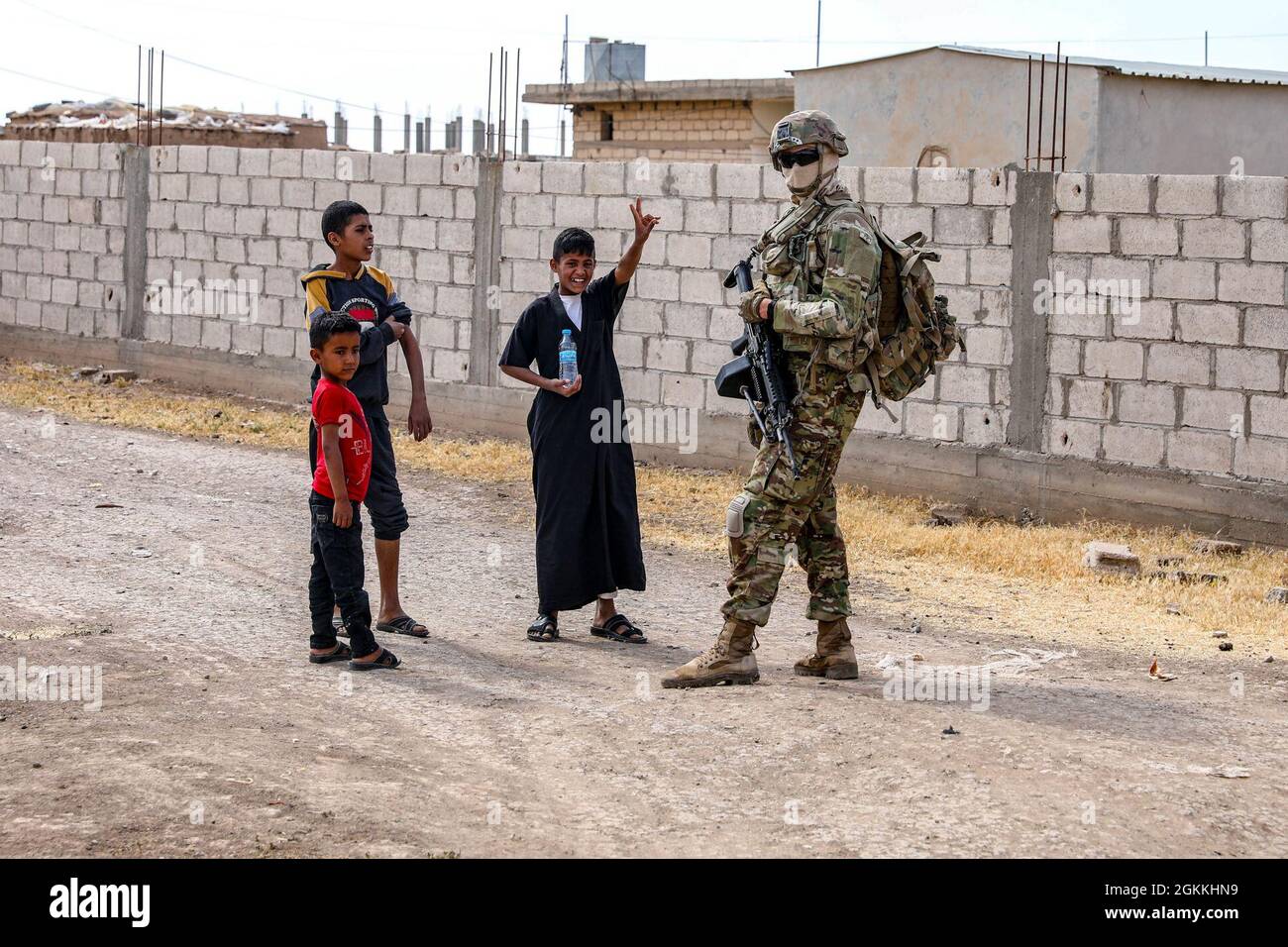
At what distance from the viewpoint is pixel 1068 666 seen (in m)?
5.97

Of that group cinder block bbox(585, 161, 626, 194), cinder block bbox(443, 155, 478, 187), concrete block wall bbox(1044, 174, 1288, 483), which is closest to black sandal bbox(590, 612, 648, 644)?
concrete block wall bbox(1044, 174, 1288, 483)

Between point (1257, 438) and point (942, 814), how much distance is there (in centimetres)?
527

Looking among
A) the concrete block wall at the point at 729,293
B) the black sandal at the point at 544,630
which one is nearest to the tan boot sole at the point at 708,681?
the black sandal at the point at 544,630

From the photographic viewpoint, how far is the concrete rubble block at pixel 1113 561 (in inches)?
304

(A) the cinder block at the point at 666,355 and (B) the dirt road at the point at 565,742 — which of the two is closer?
(B) the dirt road at the point at 565,742

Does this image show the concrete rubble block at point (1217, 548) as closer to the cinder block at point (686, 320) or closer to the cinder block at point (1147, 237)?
the cinder block at point (1147, 237)

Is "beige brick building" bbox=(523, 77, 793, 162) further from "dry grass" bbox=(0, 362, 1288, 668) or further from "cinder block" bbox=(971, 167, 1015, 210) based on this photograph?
"cinder block" bbox=(971, 167, 1015, 210)

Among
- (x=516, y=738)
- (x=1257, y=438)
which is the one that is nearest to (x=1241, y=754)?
(x=516, y=738)

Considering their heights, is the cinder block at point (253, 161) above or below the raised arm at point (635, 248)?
above

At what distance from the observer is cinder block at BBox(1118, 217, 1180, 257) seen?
27.9 ft

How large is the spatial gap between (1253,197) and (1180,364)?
1.03 metres

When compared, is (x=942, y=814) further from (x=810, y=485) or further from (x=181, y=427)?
(x=181, y=427)

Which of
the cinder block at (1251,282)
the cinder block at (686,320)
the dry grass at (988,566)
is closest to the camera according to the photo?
the dry grass at (988,566)

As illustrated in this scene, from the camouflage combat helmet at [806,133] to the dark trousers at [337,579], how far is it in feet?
6.68
